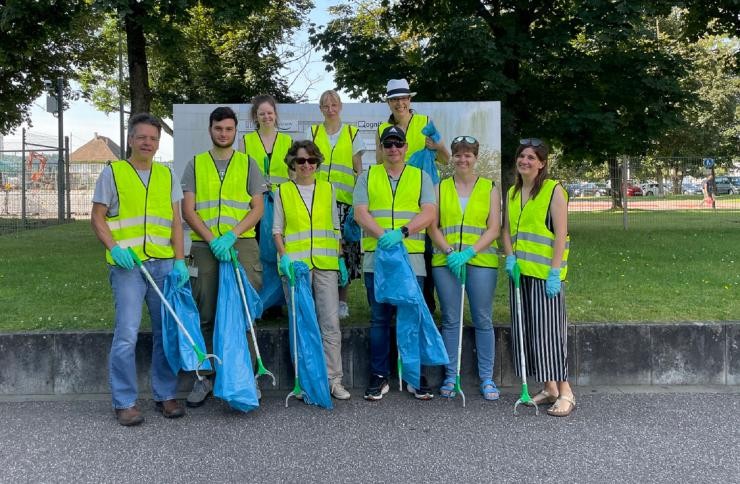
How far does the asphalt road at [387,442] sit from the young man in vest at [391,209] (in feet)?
1.93

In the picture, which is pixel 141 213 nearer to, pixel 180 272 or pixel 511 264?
pixel 180 272

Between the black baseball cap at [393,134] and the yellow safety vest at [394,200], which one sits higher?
the black baseball cap at [393,134]

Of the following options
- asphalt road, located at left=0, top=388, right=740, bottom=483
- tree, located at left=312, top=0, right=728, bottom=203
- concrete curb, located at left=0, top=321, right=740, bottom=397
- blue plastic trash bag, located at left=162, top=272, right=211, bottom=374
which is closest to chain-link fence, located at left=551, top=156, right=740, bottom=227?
tree, located at left=312, top=0, right=728, bottom=203

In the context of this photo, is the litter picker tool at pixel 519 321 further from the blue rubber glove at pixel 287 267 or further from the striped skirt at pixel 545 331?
the blue rubber glove at pixel 287 267

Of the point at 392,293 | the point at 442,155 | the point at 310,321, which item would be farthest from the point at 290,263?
the point at 442,155

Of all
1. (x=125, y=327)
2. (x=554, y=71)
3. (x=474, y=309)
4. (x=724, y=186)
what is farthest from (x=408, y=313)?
(x=724, y=186)

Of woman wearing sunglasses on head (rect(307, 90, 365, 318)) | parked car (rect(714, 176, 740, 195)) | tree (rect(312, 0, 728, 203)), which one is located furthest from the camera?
parked car (rect(714, 176, 740, 195))

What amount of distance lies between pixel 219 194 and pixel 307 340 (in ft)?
3.97

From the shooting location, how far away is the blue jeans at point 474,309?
4699 millimetres

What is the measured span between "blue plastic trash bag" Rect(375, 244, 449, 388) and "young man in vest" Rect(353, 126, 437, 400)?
112mm

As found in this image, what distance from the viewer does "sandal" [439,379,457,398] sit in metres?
4.77

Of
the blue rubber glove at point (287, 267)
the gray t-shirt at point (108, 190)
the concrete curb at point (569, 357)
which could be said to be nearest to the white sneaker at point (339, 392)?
the concrete curb at point (569, 357)

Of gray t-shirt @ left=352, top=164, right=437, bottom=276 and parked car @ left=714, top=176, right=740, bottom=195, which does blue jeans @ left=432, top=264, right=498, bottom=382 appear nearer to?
gray t-shirt @ left=352, top=164, right=437, bottom=276

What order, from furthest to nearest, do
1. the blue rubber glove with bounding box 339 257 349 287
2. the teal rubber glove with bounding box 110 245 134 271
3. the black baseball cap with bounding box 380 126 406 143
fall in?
the blue rubber glove with bounding box 339 257 349 287 < the black baseball cap with bounding box 380 126 406 143 < the teal rubber glove with bounding box 110 245 134 271
